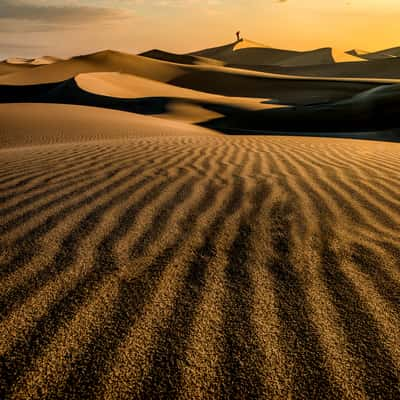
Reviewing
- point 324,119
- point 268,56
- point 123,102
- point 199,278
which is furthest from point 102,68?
point 268,56

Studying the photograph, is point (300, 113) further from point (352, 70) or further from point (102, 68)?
point (352, 70)

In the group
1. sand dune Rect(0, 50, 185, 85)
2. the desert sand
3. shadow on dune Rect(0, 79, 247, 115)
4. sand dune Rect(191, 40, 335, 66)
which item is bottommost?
shadow on dune Rect(0, 79, 247, 115)

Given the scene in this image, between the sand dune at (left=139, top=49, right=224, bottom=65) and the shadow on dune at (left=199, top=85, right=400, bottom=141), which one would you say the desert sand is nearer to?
the shadow on dune at (left=199, top=85, right=400, bottom=141)

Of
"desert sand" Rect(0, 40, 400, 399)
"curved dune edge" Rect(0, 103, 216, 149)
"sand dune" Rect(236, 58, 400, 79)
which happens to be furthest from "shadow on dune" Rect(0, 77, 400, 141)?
"sand dune" Rect(236, 58, 400, 79)

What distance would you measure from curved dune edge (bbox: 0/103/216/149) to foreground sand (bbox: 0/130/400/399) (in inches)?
223

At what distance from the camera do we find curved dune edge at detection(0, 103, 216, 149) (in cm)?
890

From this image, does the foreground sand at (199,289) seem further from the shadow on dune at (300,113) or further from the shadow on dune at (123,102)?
the shadow on dune at (123,102)

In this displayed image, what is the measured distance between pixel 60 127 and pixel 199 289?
30.7ft

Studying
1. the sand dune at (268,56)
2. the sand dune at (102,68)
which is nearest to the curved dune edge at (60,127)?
the sand dune at (102,68)

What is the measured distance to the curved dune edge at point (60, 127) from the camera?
8.90 metres

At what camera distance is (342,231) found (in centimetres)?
255

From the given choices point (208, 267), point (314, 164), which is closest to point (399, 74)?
point (314, 164)

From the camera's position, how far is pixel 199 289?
1837mm

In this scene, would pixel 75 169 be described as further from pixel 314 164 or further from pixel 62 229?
pixel 314 164
